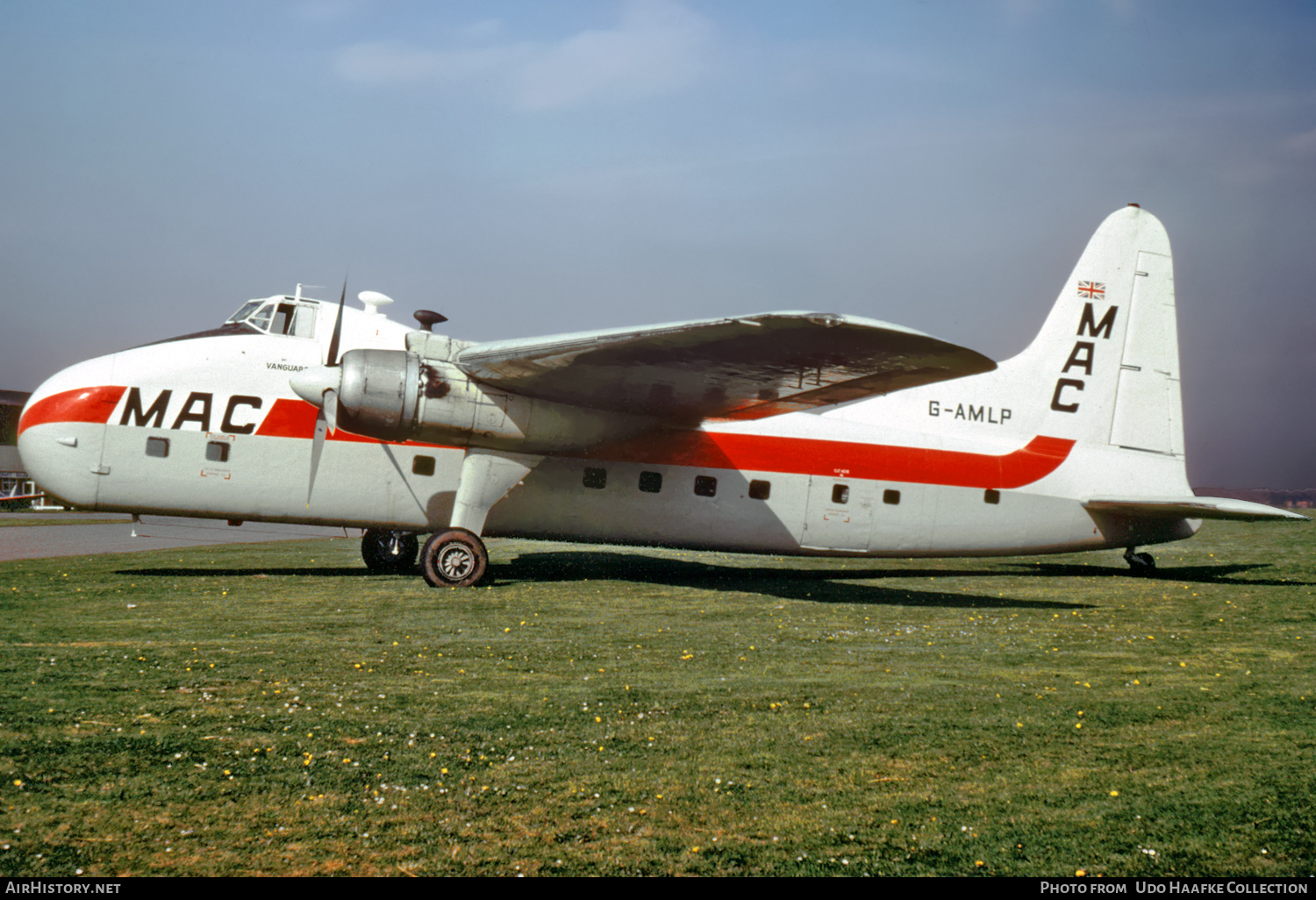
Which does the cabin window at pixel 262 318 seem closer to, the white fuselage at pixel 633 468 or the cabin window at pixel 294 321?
the cabin window at pixel 294 321

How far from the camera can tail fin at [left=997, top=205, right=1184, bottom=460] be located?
53.2 ft

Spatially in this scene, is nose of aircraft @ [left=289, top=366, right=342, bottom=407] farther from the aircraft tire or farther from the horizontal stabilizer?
the aircraft tire

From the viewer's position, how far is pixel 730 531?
1423 centimetres

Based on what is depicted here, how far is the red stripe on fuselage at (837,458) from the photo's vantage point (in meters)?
13.9

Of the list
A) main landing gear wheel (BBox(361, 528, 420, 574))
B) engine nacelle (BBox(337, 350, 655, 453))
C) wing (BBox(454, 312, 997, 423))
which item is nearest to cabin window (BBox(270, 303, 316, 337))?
engine nacelle (BBox(337, 350, 655, 453))

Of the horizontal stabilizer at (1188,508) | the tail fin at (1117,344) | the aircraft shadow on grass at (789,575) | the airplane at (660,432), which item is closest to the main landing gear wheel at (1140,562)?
the aircraft shadow on grass at (789,575)

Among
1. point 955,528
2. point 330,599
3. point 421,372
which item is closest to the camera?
point 330,599

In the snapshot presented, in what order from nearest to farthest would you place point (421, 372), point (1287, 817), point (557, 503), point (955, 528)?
point (1287, 817) → point (421, 372) → point (557, 503) → point (955, 528)

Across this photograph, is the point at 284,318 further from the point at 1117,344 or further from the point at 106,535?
the point at 1117,344

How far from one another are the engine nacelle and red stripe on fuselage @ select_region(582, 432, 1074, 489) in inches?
27.6

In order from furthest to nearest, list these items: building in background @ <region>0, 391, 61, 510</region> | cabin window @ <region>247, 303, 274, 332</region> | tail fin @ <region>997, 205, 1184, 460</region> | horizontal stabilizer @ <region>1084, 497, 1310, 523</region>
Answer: building in background @ <region>0, 391, 61, 510</region> → tail fin @ <region>997, 205, 1184, 460</region> → horizontal stabilizer @ <region>1084, 497, 1310, 523</region> → cabin window @ <region>247, 303, 274, 332</region>

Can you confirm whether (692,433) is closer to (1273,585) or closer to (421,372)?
(421,372)

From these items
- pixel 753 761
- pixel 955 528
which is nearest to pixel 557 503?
pixel 955 528

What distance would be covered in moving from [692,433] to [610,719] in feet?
29.8
